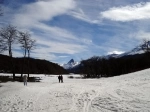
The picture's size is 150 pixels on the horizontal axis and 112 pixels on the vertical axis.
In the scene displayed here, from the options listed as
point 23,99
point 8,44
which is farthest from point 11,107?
point 8,44

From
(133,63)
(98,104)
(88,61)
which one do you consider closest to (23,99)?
(98,104)

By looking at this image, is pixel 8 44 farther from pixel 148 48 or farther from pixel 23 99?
pixel 148 48

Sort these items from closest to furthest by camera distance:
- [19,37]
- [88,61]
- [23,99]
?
[23,99] → [19,37] → [88,61]

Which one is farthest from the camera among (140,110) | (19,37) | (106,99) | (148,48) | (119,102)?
(148,48)

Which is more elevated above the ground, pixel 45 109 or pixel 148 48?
pixel 148 48

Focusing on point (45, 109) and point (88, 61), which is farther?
point (88, 61)

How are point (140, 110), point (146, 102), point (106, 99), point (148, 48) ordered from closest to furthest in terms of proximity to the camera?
point (140, 110)
point (146, 102)
point (106, 99)
point (148, 48)

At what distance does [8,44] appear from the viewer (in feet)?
173

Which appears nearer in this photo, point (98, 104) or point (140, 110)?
point (140, 110)

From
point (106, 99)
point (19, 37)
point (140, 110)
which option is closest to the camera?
point (140, 110)

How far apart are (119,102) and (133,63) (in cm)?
10662

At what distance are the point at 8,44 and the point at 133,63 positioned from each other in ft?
268

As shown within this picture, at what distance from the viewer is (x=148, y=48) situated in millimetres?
94812

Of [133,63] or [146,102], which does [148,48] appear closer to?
[133,63]
